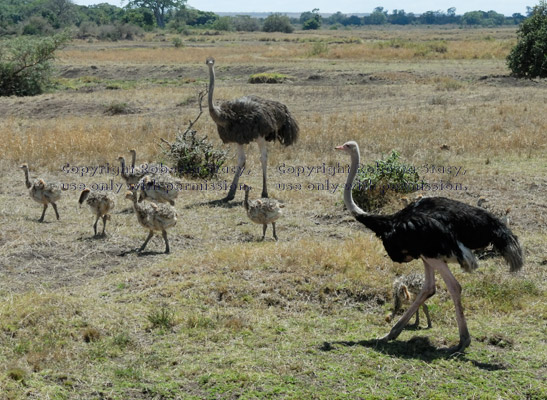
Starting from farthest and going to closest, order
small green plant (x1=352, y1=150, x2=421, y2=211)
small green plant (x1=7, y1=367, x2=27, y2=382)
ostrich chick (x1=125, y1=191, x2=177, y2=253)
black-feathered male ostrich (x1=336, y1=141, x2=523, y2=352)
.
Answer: small green plant (x1=352, y1=150, x2=421, y2=211)
ostrich chick (x1=125, y1=191, x2=177, y2=253)
black-feathered male ostrich (x1=336, y1=141, x2=523, y2=352)
small green plant (x1=7, y1=367, x2=27, y2=382)

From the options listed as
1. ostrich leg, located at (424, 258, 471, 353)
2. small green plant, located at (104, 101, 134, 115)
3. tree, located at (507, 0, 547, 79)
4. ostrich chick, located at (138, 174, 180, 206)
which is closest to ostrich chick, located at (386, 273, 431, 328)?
ostrich leg, located at (424, 258, 471, 353)

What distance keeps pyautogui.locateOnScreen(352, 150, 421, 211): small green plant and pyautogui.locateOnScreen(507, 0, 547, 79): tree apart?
22.8 m

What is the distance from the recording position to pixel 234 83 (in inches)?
1286

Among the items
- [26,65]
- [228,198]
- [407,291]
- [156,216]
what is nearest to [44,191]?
[156,216]

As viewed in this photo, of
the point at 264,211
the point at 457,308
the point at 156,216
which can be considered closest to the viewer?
the point at 457,308

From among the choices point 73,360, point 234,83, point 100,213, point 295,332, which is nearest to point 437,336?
point 295,332

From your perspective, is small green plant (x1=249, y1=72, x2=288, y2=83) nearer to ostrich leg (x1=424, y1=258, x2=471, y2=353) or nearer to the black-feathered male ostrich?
the black-feathered male ostrich

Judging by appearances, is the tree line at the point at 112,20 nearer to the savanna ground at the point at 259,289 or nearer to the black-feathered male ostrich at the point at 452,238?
the savanna ground at the point at 259,289

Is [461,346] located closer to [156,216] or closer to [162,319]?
[162,319]

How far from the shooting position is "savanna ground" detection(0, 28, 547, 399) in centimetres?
604

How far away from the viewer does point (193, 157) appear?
47.5 feet

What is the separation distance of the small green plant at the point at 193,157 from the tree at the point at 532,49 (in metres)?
22.5

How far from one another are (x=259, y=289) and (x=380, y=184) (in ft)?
14.9

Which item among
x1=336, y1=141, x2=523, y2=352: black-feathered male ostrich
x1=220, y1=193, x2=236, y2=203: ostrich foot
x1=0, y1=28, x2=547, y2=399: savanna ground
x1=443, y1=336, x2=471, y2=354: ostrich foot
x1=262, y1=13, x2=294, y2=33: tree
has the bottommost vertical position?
x1=220, y1=193, x2=236, y2=203: ostrich foot
